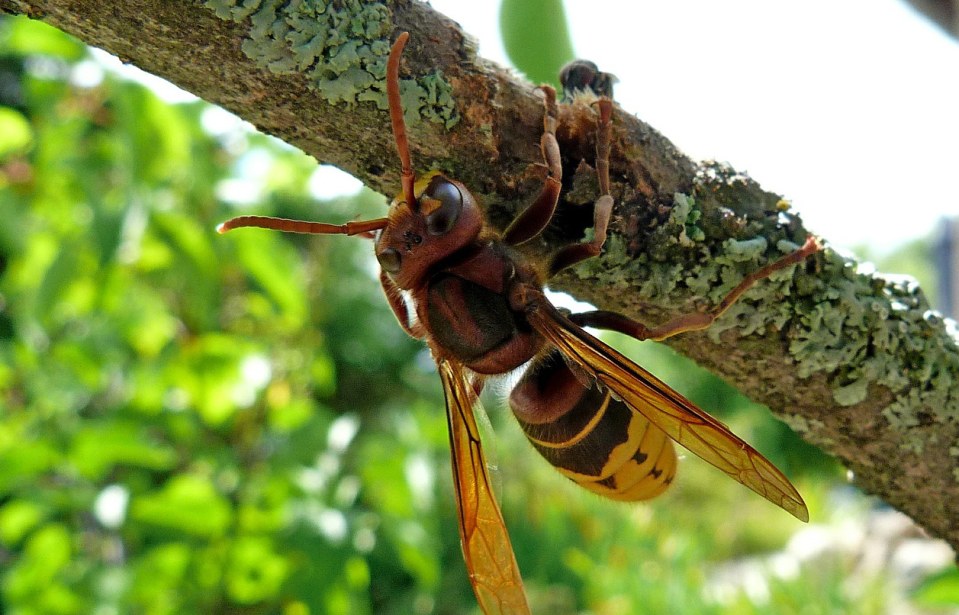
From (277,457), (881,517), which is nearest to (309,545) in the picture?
(277,457)

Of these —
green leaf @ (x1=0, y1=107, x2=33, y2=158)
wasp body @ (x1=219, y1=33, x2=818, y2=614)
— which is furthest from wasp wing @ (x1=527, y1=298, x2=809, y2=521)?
green leaf @ (x1=0, y1=107, x2=33, y2=158)

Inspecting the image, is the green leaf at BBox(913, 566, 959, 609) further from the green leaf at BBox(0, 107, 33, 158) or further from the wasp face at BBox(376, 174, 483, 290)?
the green leaf at BBox(0, 107, 33, 158)

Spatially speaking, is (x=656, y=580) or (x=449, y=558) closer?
(x=656, y=580)

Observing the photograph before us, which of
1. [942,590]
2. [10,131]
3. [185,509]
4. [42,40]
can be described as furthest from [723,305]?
[10,131]

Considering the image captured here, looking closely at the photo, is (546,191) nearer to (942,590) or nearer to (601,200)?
(601,200)

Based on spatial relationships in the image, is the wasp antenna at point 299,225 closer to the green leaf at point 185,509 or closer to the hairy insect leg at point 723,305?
the hairy insect leg at point 723,305

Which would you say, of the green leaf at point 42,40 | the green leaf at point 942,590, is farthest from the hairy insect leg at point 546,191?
the green leaf at point 42,40

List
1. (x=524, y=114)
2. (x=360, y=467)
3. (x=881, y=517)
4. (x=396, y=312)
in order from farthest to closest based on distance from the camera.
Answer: (x=881, y=517)
(x=360, y=467)
(x=396, y=312)
(x=524, y=114)

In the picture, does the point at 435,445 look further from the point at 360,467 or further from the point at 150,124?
the point at 150,124
